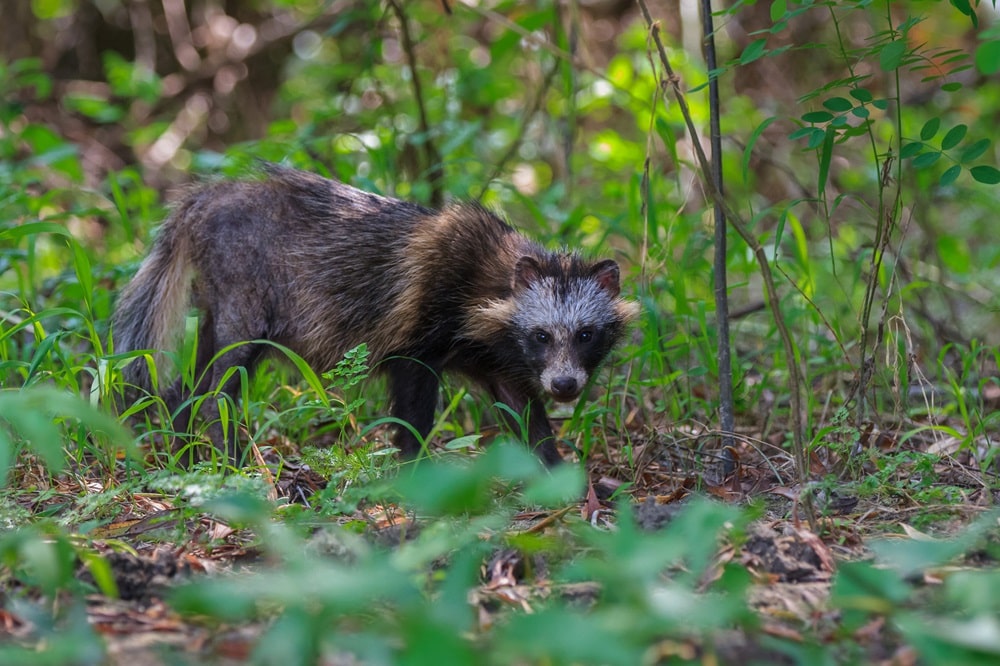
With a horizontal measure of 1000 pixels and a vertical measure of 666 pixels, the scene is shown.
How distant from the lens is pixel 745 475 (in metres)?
4.56

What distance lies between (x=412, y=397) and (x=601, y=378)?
1.18 meters

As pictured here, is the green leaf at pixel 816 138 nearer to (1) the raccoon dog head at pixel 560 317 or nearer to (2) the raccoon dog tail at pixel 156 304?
(1) the raccoon dog head at pixel 560 317

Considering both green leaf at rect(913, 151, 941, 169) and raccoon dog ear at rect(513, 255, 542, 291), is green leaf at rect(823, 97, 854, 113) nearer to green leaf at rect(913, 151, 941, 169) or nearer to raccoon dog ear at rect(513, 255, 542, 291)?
green leaf at rect(913, 151, 941, 169)

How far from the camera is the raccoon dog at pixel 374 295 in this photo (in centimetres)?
516

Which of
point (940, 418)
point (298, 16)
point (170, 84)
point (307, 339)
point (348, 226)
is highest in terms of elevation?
point (298, 16)

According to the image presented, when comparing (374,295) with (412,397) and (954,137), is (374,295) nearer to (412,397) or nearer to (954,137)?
(412,397)

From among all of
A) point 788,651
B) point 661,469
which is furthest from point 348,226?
point 788,651

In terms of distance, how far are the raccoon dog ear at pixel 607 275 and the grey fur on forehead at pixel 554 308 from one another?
0.17 metres

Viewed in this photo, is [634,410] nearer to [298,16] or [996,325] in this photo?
[996,325]

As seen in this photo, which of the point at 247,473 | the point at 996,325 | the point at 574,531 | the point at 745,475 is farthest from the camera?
the point at 996,325

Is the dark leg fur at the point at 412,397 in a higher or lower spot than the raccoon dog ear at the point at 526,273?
lower

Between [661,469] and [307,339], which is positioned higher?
[307,339]

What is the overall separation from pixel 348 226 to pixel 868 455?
112 inches

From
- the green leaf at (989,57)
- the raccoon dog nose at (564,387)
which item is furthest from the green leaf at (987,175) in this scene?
the raccoon dog nose at (564,387)
